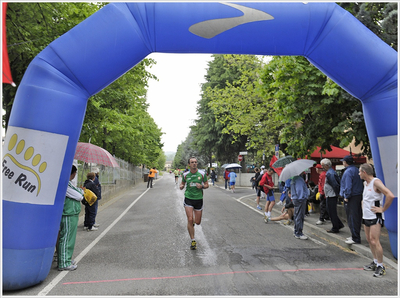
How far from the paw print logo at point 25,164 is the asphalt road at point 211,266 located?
1.49 metres

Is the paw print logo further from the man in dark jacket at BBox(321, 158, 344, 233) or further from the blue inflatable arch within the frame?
the man in dark jacket at BBox(321, 158, 344, 233)

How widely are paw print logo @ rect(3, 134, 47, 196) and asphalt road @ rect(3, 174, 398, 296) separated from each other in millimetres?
1490

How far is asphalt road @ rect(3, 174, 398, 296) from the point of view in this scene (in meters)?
4.54

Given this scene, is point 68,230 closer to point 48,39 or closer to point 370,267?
point 370,267

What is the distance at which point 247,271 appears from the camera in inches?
209

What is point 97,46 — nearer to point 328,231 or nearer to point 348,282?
point 348,282

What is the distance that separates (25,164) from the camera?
4.70 m

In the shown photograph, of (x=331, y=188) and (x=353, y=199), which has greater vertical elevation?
(x=331, y=188)

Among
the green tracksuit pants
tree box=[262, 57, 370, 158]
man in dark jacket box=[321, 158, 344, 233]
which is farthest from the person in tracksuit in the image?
man in dark jacket box=[321, 158, 344, 233]

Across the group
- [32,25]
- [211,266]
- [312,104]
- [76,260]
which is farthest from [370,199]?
[32,25]

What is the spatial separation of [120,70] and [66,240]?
3.06 m

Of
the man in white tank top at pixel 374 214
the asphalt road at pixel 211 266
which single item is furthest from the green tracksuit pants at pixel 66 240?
the man in white tank top at pixel 374 214

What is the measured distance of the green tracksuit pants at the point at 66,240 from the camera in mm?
5438

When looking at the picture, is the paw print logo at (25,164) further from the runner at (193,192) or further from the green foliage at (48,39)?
the runner at (193,192)
